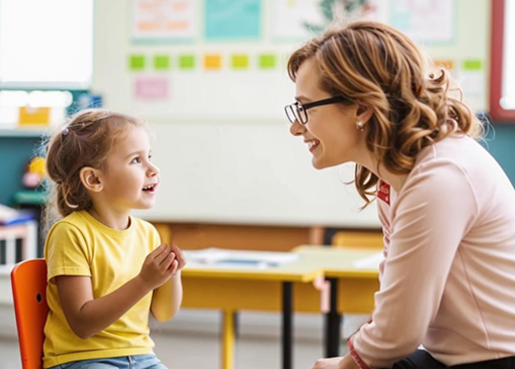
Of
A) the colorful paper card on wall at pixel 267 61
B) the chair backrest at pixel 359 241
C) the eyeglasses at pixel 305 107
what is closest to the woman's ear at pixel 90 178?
the eyeglasses at pixel 305 107

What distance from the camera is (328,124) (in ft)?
4.82

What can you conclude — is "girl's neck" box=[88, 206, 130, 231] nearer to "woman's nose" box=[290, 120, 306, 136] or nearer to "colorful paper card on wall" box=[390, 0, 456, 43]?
"woman's nose" box=[290, 120, 306, 136]

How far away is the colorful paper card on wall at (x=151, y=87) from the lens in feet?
16.0

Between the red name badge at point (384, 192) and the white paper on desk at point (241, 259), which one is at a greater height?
the red name badge at point (384, 192)

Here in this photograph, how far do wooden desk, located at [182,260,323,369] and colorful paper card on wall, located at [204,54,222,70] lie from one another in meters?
2.13

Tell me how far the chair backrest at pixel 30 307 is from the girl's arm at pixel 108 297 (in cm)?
9

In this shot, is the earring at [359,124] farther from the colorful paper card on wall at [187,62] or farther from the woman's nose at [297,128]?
the colorful paper card on wall at [187,62]

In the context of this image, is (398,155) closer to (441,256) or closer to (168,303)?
(441,256)

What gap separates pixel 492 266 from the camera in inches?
54.0

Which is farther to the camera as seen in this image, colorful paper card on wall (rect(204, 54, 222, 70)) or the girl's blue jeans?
colorful paper card on wall (rect(204, 54, 222, 70))

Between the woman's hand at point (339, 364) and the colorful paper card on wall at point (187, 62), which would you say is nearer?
the woman's hand at point (339, 364)

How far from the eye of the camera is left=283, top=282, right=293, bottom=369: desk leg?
2783 millimetres

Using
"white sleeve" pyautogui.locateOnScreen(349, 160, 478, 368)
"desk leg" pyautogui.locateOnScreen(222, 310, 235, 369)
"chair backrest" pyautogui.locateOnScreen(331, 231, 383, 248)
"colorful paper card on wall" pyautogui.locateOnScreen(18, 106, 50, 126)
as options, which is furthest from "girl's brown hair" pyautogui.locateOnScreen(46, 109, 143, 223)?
"colorful paper card on wall" pyautogui.locateOnScreen(18, 106, 50, 126)

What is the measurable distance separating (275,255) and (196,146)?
6.15ft
